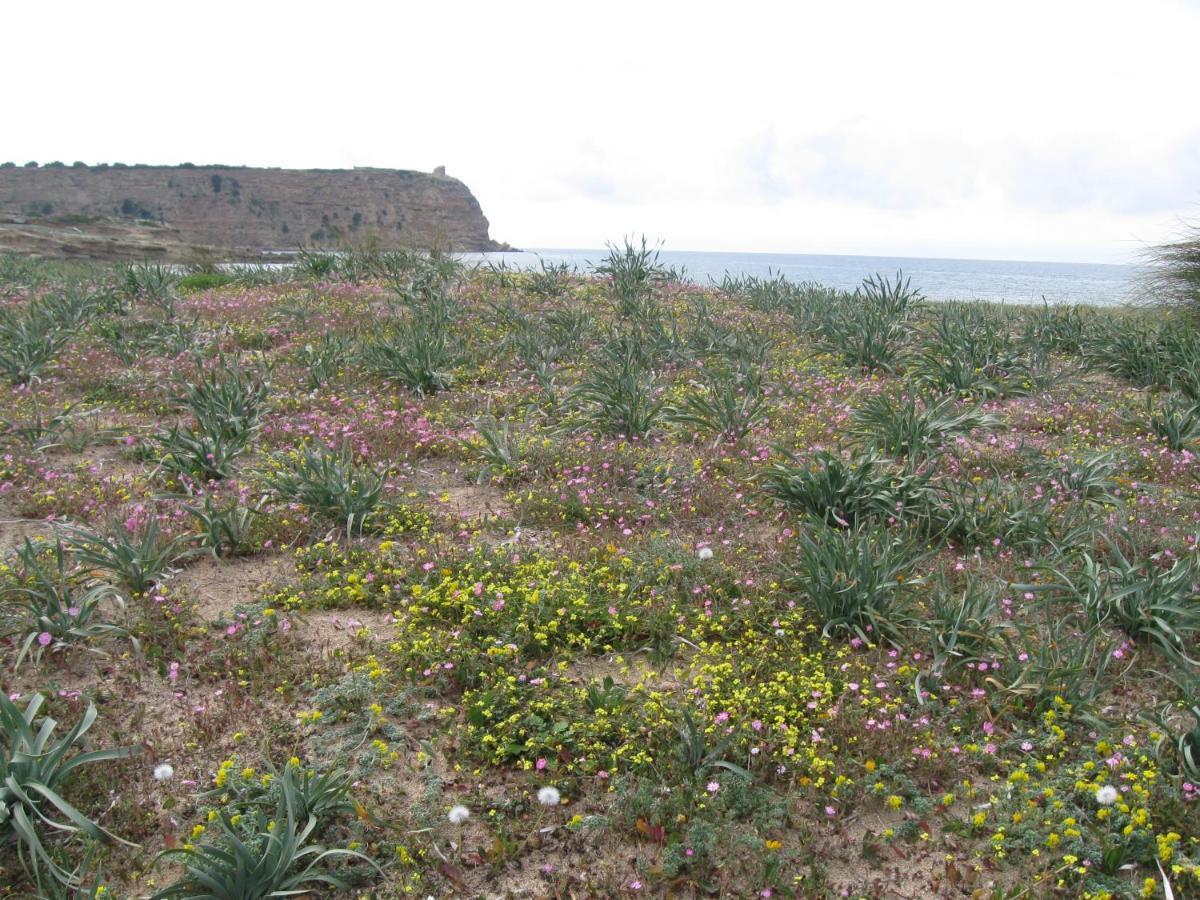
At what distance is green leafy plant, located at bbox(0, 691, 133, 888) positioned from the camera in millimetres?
2729

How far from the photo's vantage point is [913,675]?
379cm

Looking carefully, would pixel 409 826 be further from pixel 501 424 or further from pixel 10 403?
pixel 10 403

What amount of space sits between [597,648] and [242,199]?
109 m

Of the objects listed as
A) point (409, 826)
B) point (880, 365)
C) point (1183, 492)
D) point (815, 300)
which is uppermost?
point (815, 300)

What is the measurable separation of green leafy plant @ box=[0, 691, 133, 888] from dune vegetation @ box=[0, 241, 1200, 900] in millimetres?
18

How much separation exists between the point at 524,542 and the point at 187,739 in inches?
88.5

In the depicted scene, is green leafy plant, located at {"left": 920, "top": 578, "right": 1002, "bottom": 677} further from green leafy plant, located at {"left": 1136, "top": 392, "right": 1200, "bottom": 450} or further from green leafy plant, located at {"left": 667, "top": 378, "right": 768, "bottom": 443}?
green leafy plant, located at {"left": 1136, "top": 392, "right": 1200, "bottom": 450}

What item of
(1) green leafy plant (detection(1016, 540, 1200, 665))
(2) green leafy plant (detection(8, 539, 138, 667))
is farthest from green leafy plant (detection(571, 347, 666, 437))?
(2) green leafy plant (detection(8, 539, 138, 667))

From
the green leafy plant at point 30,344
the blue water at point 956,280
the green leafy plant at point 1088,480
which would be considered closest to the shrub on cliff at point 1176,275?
the blue water at point 956,280

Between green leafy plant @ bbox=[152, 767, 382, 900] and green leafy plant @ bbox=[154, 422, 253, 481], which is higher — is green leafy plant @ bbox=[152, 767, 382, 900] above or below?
below

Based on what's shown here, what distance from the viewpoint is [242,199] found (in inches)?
3868

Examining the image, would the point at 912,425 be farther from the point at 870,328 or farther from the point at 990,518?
the point at 870,328

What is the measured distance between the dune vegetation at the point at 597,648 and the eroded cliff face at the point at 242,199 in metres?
84.2

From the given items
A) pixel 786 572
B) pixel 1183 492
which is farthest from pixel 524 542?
pixel 1183 492
